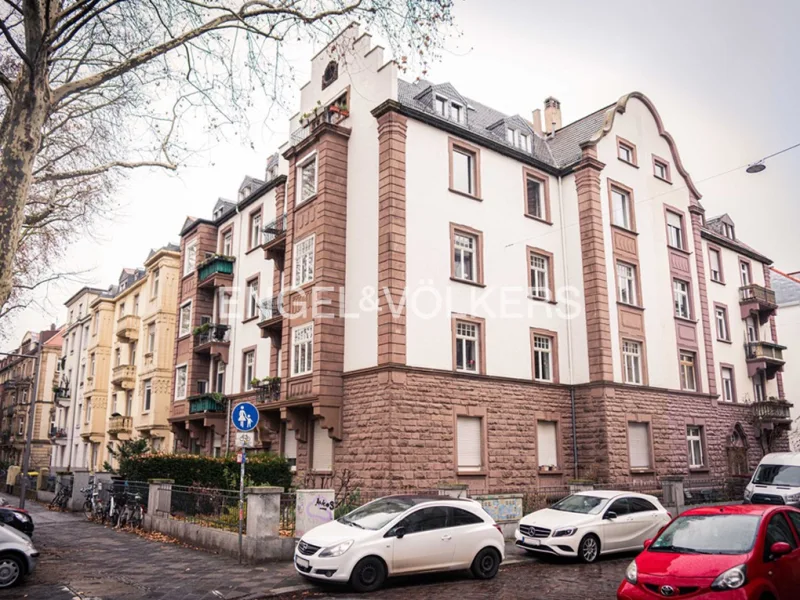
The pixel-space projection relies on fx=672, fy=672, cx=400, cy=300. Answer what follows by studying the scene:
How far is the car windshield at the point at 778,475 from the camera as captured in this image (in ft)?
73.4

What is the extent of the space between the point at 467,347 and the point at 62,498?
19963mm

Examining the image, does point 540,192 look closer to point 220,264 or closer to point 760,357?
point 220,264

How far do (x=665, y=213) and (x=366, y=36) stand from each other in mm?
15399

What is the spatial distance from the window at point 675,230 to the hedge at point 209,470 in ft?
64.6

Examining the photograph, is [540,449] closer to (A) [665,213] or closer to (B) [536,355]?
(B) [536,355]

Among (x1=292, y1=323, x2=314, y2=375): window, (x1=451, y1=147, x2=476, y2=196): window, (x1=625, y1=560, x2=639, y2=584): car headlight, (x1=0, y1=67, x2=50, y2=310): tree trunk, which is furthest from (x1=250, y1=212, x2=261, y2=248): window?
(x1=625, y1=560, x2=639, y2=584): car headlight

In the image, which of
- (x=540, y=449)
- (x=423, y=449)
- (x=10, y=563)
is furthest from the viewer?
(x=540, y=449)

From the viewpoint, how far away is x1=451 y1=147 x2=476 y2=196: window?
79.5 ft

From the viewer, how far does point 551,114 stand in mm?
33719

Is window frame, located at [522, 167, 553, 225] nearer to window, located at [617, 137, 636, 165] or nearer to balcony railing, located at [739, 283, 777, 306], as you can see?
window, located at [617, 137, 636, 165]

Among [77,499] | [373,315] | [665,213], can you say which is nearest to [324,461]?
[373,315]

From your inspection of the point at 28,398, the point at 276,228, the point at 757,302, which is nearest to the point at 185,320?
the point at 276,228

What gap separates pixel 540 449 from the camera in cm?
2425

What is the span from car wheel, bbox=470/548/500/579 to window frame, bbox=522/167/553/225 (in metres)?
15.5
